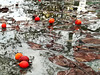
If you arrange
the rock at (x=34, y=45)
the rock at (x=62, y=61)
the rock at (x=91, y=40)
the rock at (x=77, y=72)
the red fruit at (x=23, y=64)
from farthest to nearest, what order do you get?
the rock at (x=91, y=40) → the rock at (x=34, y=45) → the rock at (x=62, y=61) → the red fruit at (x=23, y=64) → the rock at (x=77, y=72)

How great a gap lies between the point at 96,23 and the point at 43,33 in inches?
120

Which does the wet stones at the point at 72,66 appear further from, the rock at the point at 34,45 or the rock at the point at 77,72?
the rock at the point at 34,45

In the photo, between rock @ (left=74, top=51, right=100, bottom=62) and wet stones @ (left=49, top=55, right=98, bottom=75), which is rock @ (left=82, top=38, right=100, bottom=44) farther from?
wet stones @ (left=49, top=55, right=98, bottom=75)

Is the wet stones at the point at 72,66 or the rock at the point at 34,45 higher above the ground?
the rock at the point at 34,45

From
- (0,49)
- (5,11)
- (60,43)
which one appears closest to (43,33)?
(60,43)

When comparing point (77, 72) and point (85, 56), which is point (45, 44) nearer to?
point (85, 56)

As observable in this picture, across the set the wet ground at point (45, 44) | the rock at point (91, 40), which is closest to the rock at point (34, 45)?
the wet ground at point (45, 44)

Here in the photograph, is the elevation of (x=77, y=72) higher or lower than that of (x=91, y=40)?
lower

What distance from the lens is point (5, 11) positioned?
9523 mm

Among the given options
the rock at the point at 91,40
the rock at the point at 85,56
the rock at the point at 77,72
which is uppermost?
the rock at the point at 91,40

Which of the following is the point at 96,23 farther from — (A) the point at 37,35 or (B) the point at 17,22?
(B) the point at 17,22

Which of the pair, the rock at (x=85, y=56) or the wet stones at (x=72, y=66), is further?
the rock at (x=85, y=56)

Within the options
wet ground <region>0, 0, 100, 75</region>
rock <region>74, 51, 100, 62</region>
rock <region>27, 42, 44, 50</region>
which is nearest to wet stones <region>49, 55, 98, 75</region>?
wet ground <region>0, 0, 100, 75</region>

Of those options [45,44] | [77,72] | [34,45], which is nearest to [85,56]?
[77,72]
